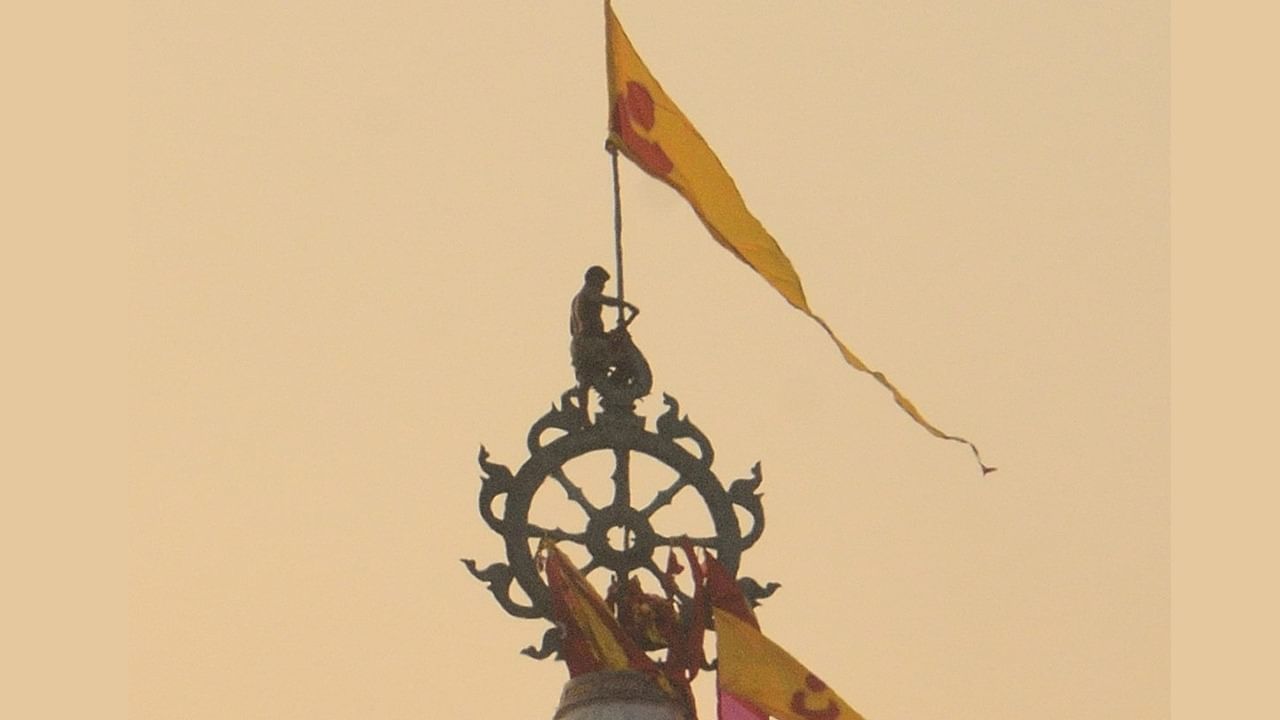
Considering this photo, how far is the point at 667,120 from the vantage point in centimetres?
2245

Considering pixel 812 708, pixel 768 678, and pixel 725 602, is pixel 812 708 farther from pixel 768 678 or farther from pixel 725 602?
pixel 725 602

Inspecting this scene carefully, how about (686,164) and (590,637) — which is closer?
(590,637)

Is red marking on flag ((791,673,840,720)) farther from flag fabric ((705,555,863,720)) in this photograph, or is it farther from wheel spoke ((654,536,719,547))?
wheel spoke ((654,536,719,547))

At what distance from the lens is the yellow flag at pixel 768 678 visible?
20.5 m

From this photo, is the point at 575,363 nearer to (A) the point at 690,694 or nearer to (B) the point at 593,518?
(B) the point at 593,518

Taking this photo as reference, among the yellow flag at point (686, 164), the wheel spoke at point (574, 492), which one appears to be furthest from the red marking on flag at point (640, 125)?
the wheel spoke at point (574, 492)

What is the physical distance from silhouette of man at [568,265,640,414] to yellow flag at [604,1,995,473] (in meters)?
0.95

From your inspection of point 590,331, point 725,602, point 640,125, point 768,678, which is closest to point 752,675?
point 768,678

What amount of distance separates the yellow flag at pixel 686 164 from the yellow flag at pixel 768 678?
2.20 metres

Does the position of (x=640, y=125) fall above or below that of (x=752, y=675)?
above

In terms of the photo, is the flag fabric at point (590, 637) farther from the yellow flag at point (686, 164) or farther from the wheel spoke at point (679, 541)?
the yellow flag at point (686, 164)

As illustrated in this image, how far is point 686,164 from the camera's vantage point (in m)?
22.5

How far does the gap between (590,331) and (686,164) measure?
67.3 inches

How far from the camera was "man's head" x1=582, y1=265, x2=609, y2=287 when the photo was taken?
2175 cm
